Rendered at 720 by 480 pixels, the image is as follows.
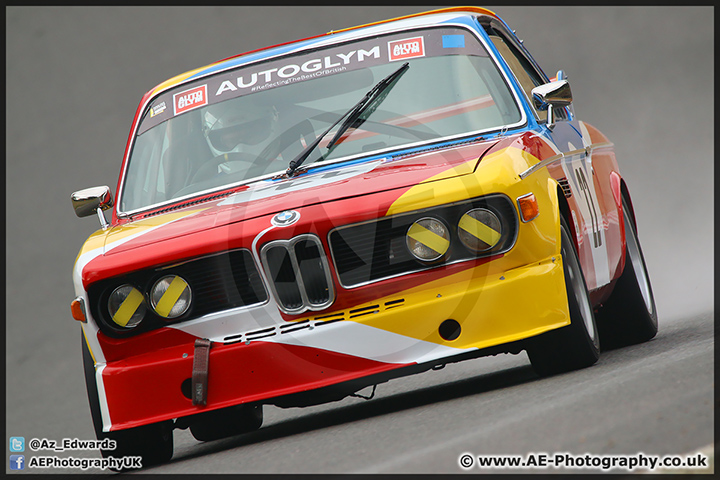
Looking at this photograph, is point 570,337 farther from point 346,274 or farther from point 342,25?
point 342,25

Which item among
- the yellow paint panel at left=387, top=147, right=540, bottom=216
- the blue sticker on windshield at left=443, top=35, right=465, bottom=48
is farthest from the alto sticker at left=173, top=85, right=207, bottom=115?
the yellow paint panel at left=387, top=147, right=540, bottom=216

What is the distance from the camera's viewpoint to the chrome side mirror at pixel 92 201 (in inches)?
225

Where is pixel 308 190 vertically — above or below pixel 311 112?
below

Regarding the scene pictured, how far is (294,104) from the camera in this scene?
556 cm

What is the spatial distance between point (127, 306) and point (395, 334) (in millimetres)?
1187

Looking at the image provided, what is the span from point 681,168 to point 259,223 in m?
11.2

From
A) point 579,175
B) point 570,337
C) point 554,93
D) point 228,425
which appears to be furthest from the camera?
point 228,425

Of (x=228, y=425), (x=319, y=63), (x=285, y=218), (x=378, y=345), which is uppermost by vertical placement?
(x=319, y=63)

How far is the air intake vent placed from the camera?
4332 millimetres

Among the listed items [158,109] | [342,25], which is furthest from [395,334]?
[342,25]

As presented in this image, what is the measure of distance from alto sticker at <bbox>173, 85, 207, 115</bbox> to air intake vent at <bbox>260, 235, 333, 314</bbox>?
5.65 ft

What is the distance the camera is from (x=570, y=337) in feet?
14.7

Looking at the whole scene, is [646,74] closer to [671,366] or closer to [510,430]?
[671,366]

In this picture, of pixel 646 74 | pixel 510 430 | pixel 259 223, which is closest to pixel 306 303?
pixel 259 223
